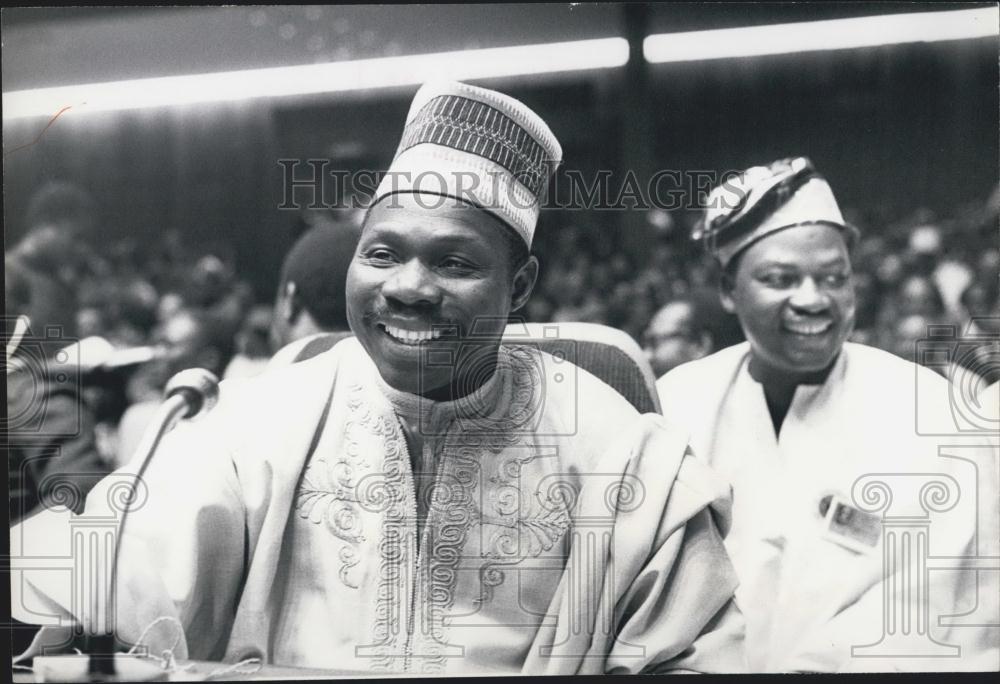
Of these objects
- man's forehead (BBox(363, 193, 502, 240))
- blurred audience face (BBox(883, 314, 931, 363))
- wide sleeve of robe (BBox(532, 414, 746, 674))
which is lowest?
wide sleeve of robe (BBox(532, 414, 746, 674))

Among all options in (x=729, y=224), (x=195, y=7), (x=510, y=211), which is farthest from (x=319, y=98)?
(x=729, y=224)

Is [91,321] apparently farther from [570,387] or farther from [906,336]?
[906,336]

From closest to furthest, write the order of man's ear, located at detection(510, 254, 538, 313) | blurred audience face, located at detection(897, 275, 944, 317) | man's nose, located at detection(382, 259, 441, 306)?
man's nose, located at detection(382, 259, 441, 306) < man's ear, located at detection(510, 254, 538, 313) < blurred audience face, located at detection(897, 275, 944, 317)

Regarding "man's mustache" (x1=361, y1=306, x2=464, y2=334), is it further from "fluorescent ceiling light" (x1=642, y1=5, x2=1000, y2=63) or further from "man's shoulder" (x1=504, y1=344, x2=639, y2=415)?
"fluorescent ceiling light" (x1=642, y1=5, x2=1000, y2=63)

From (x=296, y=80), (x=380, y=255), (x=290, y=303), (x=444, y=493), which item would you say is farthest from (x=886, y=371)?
(x=296, y=80)

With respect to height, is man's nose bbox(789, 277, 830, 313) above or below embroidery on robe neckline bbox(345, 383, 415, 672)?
above

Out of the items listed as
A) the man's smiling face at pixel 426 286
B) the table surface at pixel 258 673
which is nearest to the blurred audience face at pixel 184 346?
the man's smiling face at pixel 426 286

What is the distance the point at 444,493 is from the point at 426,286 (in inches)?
23.6

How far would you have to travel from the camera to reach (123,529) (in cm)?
280

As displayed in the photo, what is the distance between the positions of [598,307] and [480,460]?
567 millimetres

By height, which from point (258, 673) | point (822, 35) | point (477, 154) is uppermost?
point (822, 35)

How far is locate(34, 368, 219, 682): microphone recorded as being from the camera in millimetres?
2791

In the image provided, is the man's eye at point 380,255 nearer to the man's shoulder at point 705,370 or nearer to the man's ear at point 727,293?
the man's shoulder at point 705,370

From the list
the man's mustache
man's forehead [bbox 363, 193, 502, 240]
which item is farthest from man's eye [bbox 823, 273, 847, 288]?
the man's mustache
